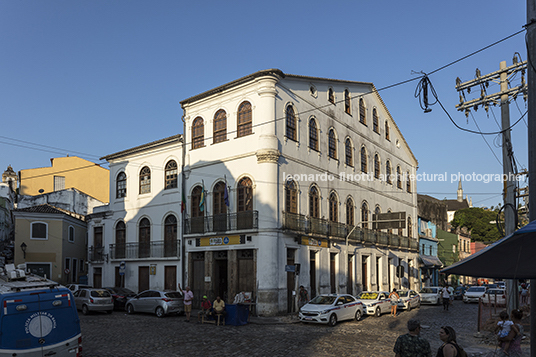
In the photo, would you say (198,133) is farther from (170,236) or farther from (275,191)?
(275,191)

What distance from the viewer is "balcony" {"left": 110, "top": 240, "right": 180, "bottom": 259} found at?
2923 cm

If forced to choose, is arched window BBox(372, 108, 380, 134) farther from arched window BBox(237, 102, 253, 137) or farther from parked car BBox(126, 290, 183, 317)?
parked car BBox(126, 290, 183, 317)

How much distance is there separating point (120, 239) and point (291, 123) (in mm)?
14897

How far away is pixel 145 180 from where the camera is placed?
3198cm

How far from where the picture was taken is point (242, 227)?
83.5 feet

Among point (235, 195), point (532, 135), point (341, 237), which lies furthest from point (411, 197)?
point (532, 135)

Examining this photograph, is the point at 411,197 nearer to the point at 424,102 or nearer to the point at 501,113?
the point at 501,113

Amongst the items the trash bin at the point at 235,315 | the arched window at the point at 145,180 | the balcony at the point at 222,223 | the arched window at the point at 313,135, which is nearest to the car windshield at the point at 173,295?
the balcony at the point at 222,223

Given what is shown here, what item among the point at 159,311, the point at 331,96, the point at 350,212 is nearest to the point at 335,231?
the point at 350,212

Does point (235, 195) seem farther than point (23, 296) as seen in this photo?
Yes

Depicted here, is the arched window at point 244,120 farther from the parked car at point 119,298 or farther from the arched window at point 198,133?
the parked car at point 119,298

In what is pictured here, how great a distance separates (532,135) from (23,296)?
1038cm

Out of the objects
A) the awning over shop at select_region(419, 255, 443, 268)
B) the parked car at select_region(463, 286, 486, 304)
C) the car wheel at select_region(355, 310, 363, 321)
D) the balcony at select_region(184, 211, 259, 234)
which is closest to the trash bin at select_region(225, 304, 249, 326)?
the balcony at select_region(184, 211, 259, 234)

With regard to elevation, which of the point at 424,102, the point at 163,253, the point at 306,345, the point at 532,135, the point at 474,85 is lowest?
the point at 306,345
